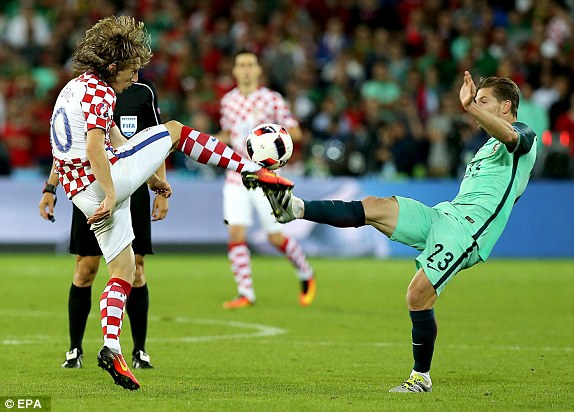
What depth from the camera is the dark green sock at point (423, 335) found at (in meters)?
7.00

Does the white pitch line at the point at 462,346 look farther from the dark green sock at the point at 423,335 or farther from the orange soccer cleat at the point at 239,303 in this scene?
the orange soccer cleat at the point at 239,303

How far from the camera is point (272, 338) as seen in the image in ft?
33.0

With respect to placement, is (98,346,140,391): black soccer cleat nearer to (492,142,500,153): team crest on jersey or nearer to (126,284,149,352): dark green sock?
(126,284,149,352): dark green sock

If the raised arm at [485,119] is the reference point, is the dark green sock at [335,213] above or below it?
below

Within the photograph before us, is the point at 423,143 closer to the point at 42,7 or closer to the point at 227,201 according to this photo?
the point at 227,201

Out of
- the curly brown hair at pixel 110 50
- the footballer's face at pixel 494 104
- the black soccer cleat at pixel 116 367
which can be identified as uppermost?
the curly brown hair at pixel 110 50

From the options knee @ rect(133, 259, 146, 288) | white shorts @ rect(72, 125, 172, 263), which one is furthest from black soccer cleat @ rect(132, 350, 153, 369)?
white shorts @ rect(72, 125, 172, 263)

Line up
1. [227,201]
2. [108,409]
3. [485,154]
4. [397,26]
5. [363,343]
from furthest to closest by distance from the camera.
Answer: [397,26] → [227,201] → [363,343] → [485,154] → [108,409]

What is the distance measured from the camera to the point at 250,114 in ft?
42.1

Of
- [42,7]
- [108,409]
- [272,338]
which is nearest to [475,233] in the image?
[108,409]

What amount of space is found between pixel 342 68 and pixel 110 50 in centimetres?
1628

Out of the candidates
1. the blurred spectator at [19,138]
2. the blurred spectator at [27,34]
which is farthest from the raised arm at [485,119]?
the blurred spectator at [27,34]

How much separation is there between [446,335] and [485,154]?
10.8 ft

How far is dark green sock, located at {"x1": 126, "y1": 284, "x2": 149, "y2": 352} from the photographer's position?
830 centimetres
